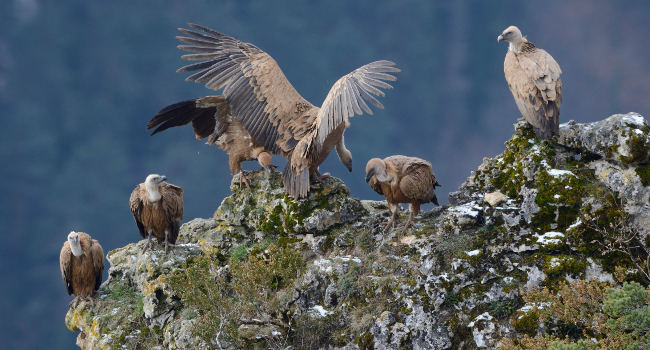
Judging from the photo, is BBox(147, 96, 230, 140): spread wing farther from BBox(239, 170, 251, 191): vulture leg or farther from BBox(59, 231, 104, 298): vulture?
BBox(59, 231, 104, 298): vulture

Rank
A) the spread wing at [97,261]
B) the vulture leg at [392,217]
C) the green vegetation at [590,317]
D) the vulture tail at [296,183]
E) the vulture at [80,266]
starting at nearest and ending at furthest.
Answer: the green vegetation at [590,317] → the vulture leg at [392,217] → the vulture tail at [296,183] → the vulture at [80,266] → the spread wing at [97,261]

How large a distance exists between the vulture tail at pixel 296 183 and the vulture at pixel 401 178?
52.5 inches

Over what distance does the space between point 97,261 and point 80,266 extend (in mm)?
327

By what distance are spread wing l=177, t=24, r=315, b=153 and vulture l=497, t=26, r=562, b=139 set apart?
12.9 ft

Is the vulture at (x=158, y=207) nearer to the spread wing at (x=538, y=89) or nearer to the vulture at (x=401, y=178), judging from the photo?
the vulture at (x=401, y=178)

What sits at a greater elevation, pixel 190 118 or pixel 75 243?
pixel 190 118

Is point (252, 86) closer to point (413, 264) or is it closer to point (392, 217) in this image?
point (392, 217)

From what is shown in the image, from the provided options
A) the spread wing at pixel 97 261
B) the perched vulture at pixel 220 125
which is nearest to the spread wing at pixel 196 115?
the perched vulture at pixel 220 125

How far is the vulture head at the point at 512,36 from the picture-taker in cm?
1223

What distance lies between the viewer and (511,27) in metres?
12.2

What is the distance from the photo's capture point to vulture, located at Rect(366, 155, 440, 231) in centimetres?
1084

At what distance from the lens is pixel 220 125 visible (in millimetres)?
13391

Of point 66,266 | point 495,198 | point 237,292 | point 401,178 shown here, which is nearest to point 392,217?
point 401,178

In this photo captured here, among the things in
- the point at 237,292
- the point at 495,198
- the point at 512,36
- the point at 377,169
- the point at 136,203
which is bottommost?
the point at 237,292
